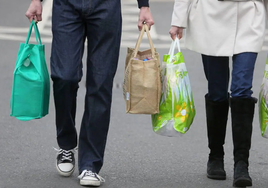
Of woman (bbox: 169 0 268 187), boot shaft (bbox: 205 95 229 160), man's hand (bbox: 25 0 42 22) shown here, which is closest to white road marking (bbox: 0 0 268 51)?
boot shaft (bbox: 205 95 229 160)

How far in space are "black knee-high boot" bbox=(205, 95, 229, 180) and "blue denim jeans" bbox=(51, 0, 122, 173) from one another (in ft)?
2.47

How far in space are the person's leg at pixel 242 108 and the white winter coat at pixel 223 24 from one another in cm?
9

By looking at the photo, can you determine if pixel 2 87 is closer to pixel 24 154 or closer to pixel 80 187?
pixel 24 154

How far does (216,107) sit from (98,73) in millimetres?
891

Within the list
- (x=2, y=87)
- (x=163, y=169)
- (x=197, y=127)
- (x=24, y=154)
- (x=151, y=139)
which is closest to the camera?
(x=163, y=169)

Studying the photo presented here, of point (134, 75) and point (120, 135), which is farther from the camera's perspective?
point (120, 135)

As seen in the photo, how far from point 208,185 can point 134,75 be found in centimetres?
91

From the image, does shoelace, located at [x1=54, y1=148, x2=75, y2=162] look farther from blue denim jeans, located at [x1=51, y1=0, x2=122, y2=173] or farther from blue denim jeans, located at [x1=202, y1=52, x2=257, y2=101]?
blue denim jeans, located at [x1=202, y1=52, x2=257, y2=101]

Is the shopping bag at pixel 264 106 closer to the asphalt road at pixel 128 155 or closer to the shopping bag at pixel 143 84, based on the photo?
the asphalt road at pixel 128 155

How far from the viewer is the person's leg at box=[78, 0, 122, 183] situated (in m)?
4.25

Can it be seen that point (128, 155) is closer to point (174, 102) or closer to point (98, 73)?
point (174, 102)

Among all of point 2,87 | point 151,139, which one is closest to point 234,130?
point 151,139

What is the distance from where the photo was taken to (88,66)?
4.36 meters

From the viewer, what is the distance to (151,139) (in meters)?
5.89
